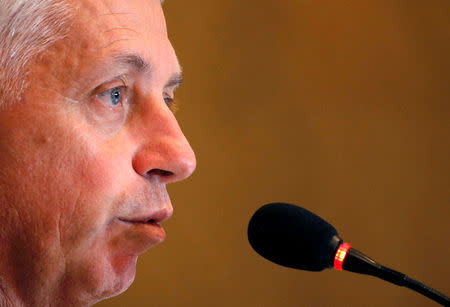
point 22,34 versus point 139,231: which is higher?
point 22,34

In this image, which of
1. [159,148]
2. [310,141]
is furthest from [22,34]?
[310,141]

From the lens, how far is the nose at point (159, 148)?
0.65 meters

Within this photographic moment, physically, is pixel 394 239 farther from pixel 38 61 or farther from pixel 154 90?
pixel 38 61

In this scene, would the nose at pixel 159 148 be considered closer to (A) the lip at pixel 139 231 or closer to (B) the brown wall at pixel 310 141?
(A) the lip at pixel 139 231

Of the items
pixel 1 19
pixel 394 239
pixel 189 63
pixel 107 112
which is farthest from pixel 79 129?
pixel 394 239

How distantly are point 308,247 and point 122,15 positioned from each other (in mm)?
379

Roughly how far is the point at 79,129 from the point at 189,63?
1150 mm

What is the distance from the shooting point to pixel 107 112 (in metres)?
0.63

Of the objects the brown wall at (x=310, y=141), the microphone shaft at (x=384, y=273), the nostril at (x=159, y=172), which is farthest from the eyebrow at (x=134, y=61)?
the brown wall at (x=310, y=141)

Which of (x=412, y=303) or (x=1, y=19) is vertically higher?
(x=1, y=19)

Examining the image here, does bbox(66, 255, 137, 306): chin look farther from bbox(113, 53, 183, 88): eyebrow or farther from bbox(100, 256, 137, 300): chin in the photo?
bbox(113, 53, 183, 88): eyebrow

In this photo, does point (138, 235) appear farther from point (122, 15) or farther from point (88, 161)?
point (122, 15)

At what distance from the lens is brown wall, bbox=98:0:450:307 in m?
1.69

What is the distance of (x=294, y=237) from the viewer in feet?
2.23
